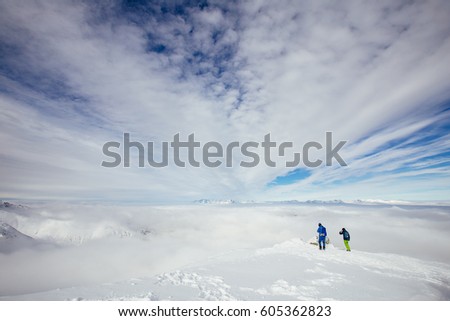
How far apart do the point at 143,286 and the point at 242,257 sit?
8.35 m

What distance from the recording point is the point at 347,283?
9352mm

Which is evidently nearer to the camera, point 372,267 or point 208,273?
point 208,273

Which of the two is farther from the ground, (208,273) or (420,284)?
(208,273)

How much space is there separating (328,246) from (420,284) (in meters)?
10.9
